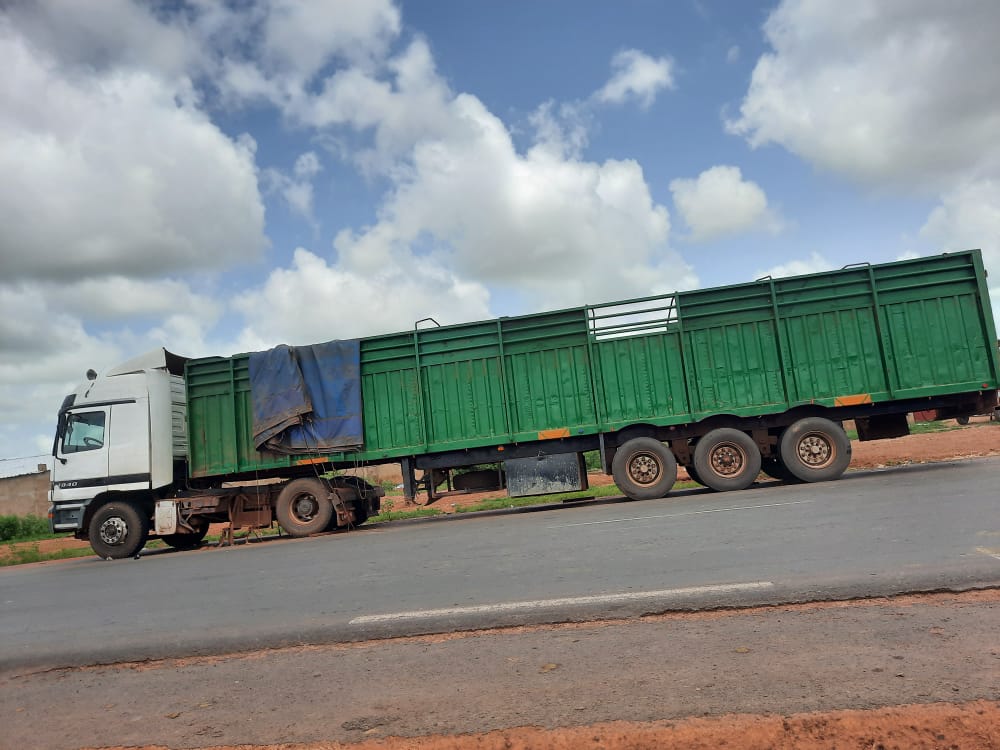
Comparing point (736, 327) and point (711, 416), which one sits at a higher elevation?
point (736, 327)

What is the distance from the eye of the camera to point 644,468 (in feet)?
39.7

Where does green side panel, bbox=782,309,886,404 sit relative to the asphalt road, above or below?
above

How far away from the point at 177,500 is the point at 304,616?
844 cm

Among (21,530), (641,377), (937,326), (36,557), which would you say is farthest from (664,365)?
(21,530)

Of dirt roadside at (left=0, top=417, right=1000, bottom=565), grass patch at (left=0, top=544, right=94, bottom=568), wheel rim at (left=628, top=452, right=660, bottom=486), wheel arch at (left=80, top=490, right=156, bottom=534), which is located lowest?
grass patch at (left=0, top=544, right=94, bottom=568)

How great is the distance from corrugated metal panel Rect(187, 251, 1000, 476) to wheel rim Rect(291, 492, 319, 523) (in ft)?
2.43

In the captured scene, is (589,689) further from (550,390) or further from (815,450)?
(815,450)

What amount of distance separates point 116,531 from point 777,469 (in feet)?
39.1

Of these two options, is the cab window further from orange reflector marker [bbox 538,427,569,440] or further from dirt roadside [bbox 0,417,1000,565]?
orange reflector marker [bbox 538,427,569,440]

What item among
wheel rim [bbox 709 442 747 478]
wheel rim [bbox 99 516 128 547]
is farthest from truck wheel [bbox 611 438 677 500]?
wheel rim [bbox 99 516 128 547]

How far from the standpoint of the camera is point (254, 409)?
12844 millimetres

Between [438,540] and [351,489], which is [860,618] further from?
[351,489]

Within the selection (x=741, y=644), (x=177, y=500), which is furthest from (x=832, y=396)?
(x=177, y=500)

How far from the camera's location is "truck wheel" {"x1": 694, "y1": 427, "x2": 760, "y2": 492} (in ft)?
38.6
